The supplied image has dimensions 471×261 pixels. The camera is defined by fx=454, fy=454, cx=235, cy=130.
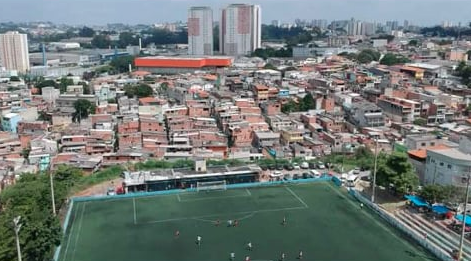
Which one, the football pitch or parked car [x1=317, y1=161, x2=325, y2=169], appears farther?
parked car [x1=317, y1=161, x2=325, y2=169]

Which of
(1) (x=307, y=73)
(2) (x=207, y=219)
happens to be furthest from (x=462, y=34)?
(2) (x=207, y=219)

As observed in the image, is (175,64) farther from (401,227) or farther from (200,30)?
(401,227)

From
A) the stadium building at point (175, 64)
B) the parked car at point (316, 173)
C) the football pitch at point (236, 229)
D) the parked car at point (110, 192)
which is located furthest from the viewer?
the stadium building at point (175, 64)

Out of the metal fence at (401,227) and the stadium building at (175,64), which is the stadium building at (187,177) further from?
the stadium building at (175,64)

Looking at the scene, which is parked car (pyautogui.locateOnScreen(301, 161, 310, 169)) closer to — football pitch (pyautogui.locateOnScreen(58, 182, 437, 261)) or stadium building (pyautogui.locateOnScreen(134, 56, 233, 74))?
football pitch (pyautogui.locateOnScreen(58, 182, 437, 261))

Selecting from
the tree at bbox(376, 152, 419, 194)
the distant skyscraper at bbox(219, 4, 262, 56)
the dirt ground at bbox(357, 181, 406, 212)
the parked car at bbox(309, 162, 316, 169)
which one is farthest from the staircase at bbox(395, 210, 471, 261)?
the distant skyscraper at bbox(219, 4, 262, 56)

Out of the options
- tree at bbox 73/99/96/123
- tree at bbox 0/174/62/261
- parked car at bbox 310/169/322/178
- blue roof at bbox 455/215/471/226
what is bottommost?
parked car at bbox 310/169/322/178

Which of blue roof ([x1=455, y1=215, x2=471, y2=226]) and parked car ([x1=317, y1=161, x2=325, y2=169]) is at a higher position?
blue roof ([x1=455, y1=215, x2=471, y2=226])

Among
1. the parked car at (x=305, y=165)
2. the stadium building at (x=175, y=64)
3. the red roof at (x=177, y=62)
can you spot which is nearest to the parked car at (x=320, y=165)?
the parked car at (x=305, y=165)
